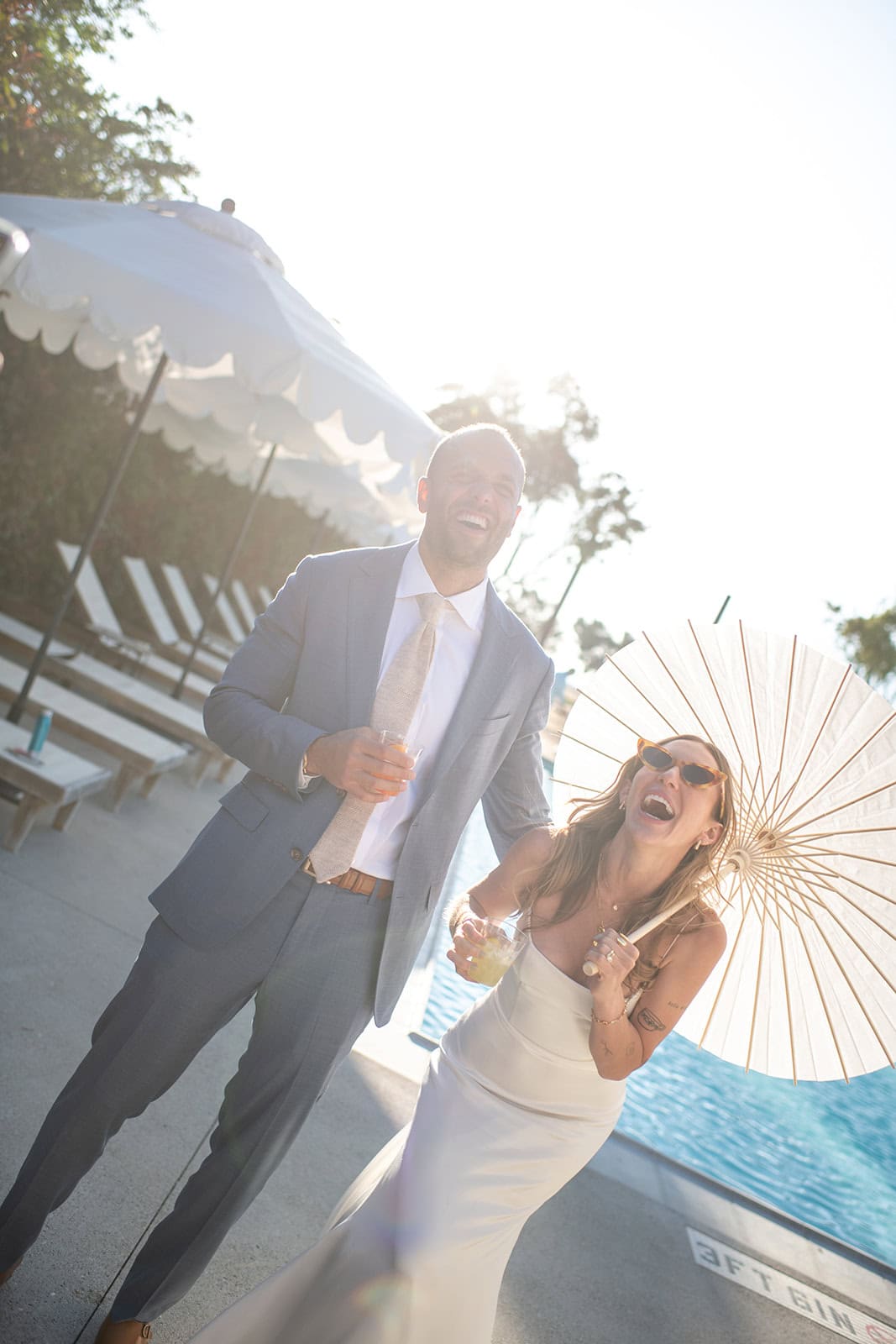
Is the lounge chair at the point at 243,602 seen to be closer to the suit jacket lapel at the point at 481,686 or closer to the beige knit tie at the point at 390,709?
the suit jacket lapel at the point at 481,686

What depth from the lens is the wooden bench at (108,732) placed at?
20.1 ft

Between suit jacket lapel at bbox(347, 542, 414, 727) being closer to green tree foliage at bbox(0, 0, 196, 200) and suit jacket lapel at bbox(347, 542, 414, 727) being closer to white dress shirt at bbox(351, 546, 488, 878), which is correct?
white dress shirt at bbox(351, 546, 488, 878)

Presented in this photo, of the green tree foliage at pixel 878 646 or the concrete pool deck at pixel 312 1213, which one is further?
the green tree foliage at pixel 878 646

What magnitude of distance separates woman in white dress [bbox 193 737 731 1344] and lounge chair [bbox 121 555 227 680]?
361 inches

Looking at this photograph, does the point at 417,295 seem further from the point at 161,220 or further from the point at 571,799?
the point at 571,799

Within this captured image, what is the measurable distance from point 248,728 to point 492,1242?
1.19 metres

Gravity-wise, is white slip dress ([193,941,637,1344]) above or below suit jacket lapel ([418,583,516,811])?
below

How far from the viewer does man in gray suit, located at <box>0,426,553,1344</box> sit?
2.23 meters

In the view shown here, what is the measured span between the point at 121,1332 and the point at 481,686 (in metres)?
1.63

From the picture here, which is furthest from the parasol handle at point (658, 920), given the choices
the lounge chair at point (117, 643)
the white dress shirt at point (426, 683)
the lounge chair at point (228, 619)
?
the lounge chair at point (228, 619)

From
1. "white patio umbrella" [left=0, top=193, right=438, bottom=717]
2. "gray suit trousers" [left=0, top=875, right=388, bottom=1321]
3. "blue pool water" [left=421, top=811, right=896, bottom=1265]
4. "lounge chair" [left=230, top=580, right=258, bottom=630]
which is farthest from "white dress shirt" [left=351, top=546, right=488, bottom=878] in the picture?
"lounge chair" [left=230, top=580, right=258, bottom=630]

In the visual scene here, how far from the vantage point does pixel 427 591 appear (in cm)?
249

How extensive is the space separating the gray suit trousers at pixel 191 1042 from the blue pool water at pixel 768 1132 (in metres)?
3.12

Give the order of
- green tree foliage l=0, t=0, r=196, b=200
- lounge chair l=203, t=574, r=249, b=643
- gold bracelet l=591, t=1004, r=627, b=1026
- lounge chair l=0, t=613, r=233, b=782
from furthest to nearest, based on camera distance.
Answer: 1. lounge chair l=203, t=574, r=249, b=643
2. green tree foliage l=0, t=0, r=196, b=200
3. lounge chair l=0, t=613, r=233, b=782
4. gold bracelet l=591, t=1004, r=627, b=1026
